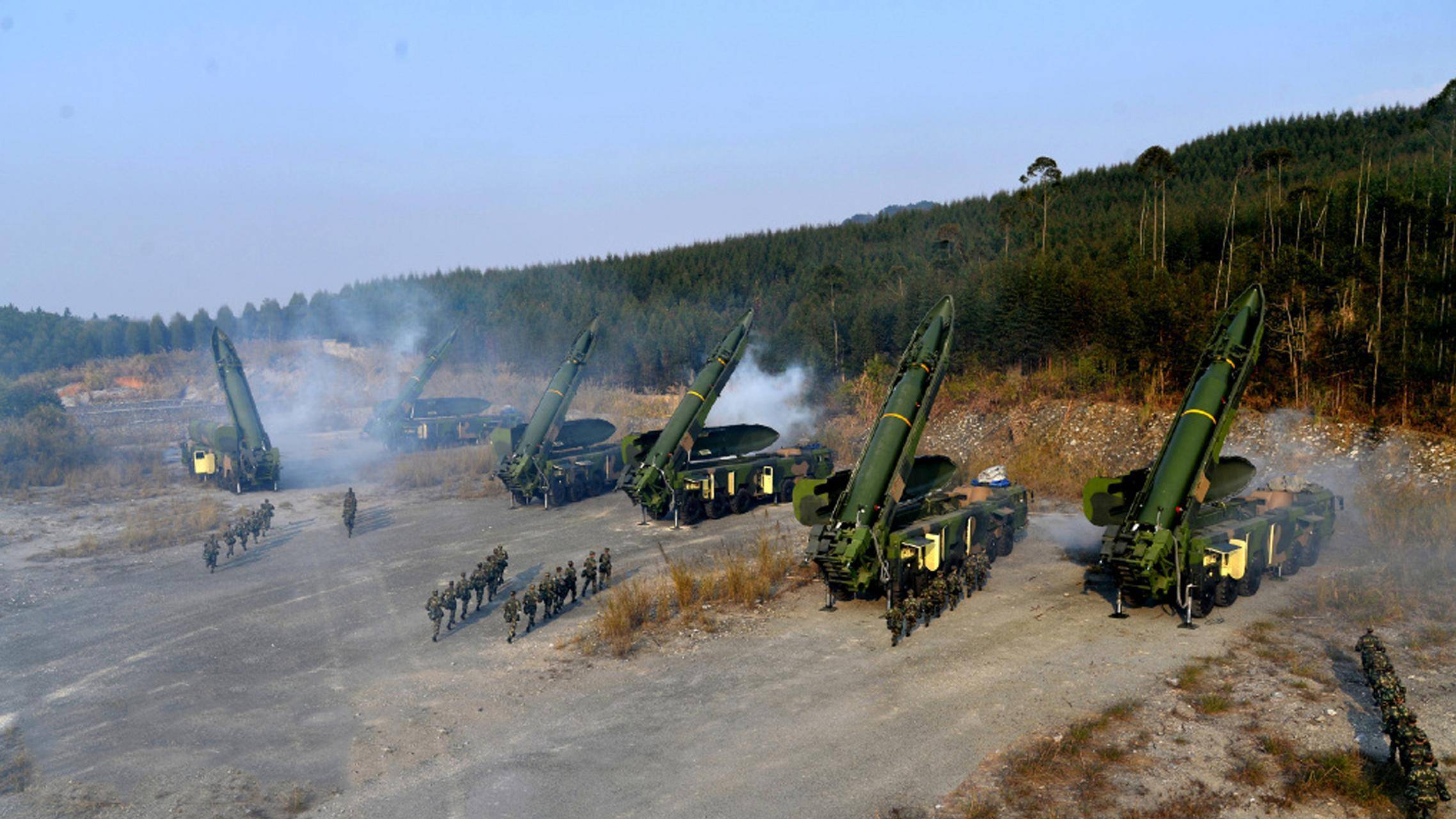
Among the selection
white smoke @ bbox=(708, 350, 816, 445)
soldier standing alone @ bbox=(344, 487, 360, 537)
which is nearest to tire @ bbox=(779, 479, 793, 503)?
white smoke @ bbox=(708, 350, 816, 445)

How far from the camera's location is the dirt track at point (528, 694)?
11633 mm

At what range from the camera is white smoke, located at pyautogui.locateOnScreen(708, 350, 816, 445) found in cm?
4044

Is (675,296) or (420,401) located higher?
(675,296)

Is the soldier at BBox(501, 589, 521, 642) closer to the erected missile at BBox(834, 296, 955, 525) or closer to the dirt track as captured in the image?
the dirt track

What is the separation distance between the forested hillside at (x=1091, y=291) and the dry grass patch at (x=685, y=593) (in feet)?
62.0

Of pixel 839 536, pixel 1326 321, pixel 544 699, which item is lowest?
pixel 544 699

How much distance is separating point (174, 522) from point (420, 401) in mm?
19047

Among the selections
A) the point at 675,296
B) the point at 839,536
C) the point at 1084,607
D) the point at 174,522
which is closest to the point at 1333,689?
the point at 1084,607

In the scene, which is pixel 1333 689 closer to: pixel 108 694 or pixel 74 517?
pixel 108 694

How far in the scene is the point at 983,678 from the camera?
14.5 meters

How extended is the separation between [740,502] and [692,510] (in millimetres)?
1723

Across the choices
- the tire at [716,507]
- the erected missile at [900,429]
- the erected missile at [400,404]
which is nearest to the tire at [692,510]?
the tire at [716,507]

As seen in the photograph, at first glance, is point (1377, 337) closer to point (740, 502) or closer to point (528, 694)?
point (740, 502)

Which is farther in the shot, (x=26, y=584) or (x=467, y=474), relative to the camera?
(x=467, y=474)
